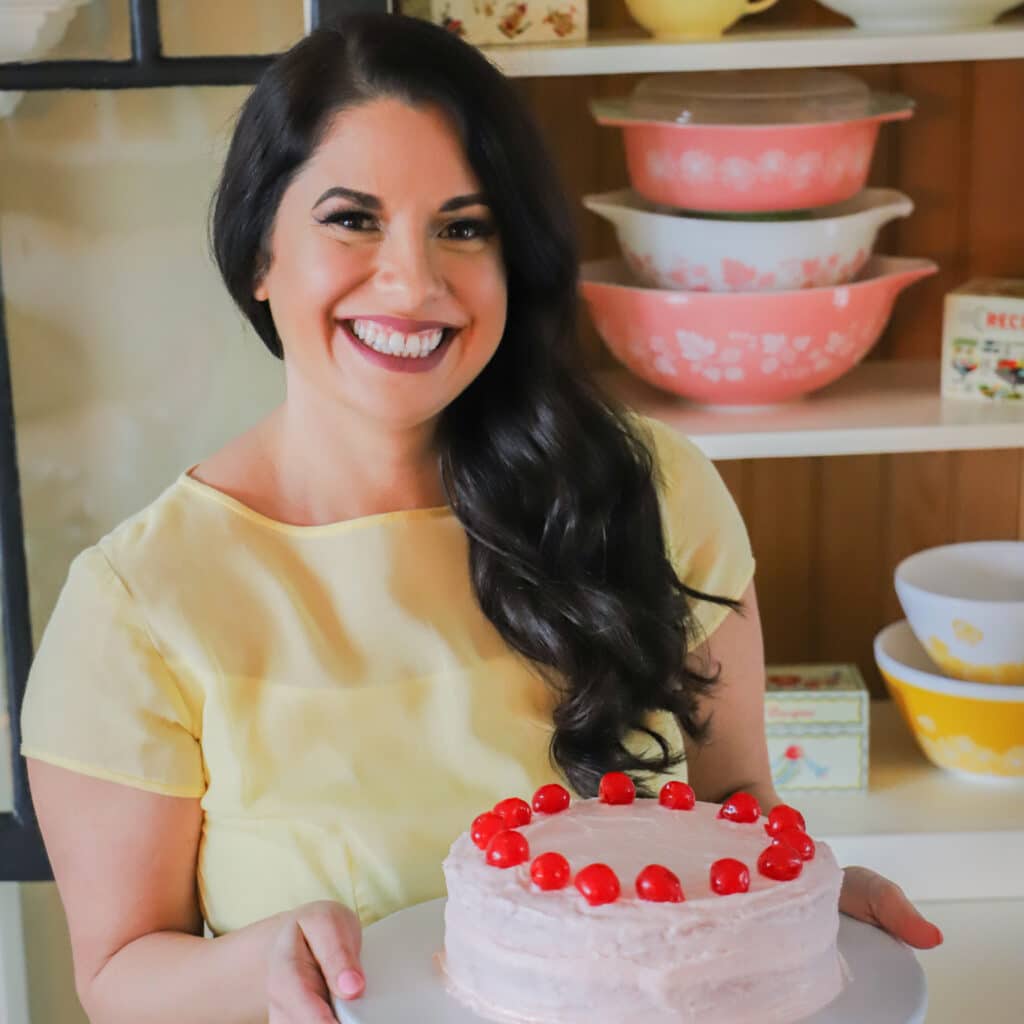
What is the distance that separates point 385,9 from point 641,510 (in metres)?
0.60

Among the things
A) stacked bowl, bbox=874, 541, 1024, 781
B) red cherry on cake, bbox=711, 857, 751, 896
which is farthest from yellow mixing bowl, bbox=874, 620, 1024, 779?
red cherry on cake, bbox=711, 857, 751, 896

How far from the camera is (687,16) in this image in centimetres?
167

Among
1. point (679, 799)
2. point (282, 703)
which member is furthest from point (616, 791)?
point (282, 703)

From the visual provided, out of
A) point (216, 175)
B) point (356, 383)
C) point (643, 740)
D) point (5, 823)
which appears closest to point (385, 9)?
point (216, 175)

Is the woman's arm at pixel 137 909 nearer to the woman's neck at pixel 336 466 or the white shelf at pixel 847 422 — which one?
the woman's neck at pixel 336 466

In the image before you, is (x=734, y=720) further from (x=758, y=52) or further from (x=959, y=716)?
(x=758, y=52)

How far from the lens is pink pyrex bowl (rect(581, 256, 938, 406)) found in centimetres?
170

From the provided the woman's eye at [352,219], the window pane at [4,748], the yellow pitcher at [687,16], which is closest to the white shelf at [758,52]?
the yellow pitcher at [687,16]

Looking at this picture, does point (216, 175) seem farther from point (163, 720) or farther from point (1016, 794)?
point (1016, 794)

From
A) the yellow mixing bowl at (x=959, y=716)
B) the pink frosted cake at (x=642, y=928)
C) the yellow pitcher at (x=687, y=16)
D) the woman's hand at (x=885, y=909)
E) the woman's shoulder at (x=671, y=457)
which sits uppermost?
the yellow pitcher at (x=687, y=16)

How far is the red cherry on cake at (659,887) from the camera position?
2.88ft

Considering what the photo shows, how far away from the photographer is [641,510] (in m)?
1.30

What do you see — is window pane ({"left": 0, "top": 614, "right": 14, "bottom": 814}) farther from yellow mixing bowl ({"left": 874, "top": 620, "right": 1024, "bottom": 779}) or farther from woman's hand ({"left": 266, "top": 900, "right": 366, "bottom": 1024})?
yellow mixing bowl ({"left": 874, "top": 620, "right": 1024, "bottom": 779})

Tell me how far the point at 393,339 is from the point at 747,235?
2.23ft
